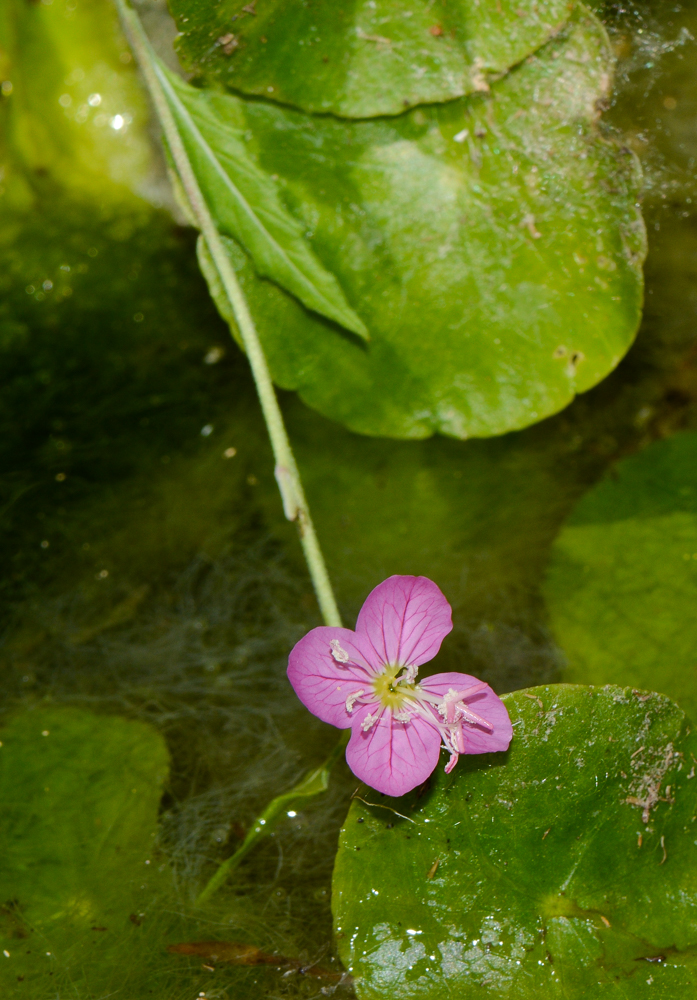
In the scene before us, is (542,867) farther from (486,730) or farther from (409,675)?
(409,675)

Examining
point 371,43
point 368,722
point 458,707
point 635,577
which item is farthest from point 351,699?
point 371,43

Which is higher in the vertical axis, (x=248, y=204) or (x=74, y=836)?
(x=248, y=204)

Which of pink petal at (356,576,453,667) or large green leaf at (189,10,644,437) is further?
large green leaf at (189,10,644,437)

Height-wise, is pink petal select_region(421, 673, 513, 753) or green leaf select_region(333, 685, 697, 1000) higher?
pink petal select_region(421, 673, 513, 753)

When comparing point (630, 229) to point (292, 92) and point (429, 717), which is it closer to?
point (292, 92)

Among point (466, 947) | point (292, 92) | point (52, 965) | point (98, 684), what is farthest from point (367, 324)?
point (52, 965)

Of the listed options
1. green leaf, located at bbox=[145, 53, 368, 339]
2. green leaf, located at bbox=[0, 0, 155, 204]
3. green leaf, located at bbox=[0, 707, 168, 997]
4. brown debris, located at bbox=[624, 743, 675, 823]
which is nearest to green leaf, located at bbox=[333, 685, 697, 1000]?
brown debris, located at bbox=[624, 743, 675, 823]

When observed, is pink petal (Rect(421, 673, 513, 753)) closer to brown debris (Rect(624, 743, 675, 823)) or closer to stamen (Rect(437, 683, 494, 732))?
stamen (Rect(437, 683, 494, 732))
